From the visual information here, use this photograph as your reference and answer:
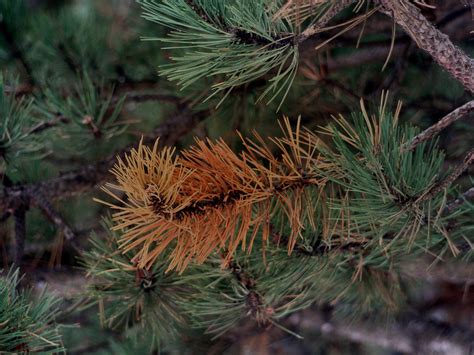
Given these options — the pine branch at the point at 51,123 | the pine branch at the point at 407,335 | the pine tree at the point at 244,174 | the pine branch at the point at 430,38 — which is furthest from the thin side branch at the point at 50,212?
the pine branch at the point at 430,38

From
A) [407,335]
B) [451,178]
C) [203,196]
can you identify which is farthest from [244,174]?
[407,335]

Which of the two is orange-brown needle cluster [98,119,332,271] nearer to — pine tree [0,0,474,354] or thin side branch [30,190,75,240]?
pine tree [0,0,474,354]

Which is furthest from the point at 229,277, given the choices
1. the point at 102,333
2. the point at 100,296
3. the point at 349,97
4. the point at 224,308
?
the point at 102,333

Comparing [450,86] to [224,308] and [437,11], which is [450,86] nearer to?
[437,11]

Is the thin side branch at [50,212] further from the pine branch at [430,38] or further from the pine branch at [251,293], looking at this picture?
the pine branch at [430,38]

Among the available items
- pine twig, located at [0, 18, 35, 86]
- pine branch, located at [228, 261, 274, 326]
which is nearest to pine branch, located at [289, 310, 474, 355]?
pine branch, located at [228, 261, 274, 326]
